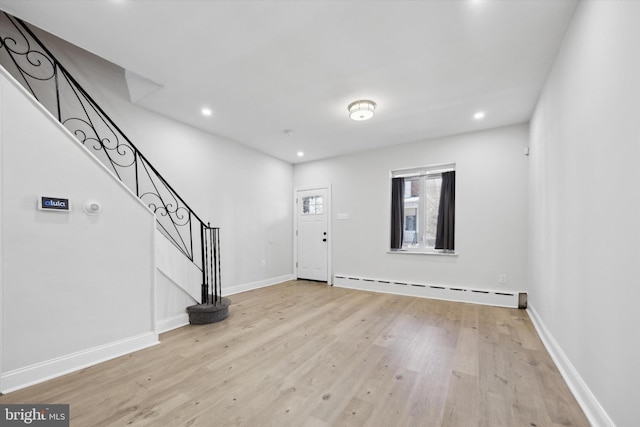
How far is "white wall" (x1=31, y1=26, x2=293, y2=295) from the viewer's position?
3.25 m

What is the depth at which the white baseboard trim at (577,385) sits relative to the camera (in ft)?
5.04

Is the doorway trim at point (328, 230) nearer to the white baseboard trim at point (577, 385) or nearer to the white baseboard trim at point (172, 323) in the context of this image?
the white baseboard trim at point (172, 323)

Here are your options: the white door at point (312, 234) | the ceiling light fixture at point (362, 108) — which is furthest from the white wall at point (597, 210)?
the white door at point (312, 234)

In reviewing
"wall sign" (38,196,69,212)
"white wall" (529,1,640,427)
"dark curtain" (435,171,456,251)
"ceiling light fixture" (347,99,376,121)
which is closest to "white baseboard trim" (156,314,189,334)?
"wall sign" (38,196,69,212)

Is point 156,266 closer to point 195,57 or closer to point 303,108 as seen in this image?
point 195,57

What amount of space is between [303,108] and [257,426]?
11.4 ft

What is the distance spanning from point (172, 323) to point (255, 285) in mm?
2117

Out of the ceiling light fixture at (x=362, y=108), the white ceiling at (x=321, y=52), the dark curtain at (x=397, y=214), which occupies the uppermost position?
the white ceiling at (x=321, y=52)

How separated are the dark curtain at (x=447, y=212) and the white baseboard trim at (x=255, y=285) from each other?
3.42m

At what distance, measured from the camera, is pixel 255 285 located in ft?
17.2

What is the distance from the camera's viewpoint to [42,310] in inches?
82.8

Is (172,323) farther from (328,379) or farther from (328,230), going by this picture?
(328,230)

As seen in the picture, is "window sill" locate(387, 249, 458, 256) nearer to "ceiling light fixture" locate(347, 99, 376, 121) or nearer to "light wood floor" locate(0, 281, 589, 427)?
"light wood floor" locate(0, 281, 589, 427)

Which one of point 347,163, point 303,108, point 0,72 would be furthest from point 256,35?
point 347,163
